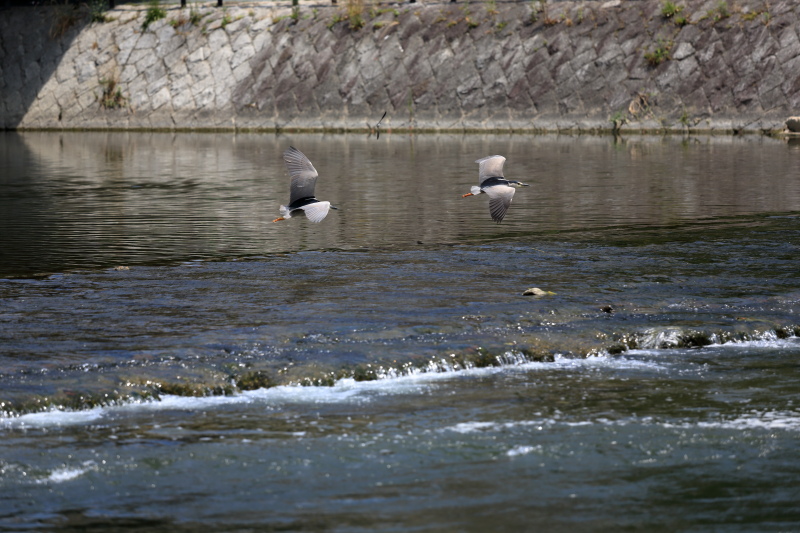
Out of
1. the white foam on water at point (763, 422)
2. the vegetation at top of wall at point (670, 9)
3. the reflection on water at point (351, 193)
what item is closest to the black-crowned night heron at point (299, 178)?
the reflection on water at point (351, 193)

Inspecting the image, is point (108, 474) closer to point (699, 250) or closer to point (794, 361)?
point (794, 361)

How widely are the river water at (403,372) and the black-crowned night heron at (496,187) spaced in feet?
1.60

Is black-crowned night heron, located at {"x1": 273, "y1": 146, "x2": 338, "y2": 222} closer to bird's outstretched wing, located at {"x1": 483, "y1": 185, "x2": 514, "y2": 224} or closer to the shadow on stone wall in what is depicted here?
bird's outstretched wing, located at {"x1": 483, "y1": 185, "x2": 514, "y2": 224}

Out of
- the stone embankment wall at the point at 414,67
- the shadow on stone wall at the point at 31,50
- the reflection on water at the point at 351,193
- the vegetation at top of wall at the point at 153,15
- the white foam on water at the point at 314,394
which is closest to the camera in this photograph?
the white foam on water at the point at 314,394

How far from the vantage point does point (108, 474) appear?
611 centimetres

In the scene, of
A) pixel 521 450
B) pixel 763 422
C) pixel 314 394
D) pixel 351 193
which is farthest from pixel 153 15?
pixel 521 450

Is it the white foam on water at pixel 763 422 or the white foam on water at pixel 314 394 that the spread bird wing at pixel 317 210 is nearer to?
the white foam on water at pixel 314 394

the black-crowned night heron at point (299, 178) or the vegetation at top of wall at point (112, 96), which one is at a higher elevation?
the vegetation at top of wall at point (112, 96)

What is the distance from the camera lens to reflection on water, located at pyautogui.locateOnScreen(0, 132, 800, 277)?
541 inches

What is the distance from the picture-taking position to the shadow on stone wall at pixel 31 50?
131 feet

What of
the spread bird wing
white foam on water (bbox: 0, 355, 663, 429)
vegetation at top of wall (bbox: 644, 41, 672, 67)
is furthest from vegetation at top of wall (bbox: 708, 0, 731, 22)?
white foam on water (bbox: 0, 355, 663, 429)

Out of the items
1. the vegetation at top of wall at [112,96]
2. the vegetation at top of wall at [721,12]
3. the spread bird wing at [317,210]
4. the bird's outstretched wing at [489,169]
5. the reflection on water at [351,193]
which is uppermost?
the vegetation at top of wall at [721,12]

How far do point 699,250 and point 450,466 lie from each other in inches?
264

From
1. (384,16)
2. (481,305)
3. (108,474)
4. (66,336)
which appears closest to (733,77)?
(384,16)
